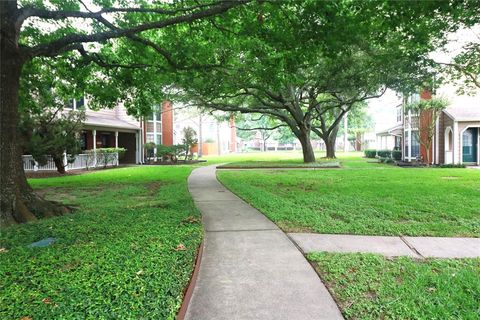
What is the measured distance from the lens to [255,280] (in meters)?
3.53

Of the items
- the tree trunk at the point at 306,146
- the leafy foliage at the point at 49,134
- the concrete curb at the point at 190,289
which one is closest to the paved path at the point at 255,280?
the concrete curb at the point at 190,289

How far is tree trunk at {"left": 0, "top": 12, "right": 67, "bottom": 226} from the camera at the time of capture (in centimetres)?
584

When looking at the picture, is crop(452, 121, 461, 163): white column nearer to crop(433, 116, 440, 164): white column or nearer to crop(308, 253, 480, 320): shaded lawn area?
crop(433, 116, 440, 164): white column

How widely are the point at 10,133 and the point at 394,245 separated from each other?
22.3 feet

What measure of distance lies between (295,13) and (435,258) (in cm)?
638

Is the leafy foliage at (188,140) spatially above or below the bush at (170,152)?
above

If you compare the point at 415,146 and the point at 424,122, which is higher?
the point at 424,122

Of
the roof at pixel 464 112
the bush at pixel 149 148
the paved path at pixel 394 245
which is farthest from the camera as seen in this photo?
the bush at pixel 149 148

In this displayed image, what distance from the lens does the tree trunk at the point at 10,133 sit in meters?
5.84

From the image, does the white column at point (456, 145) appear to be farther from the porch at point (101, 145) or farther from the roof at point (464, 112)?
the porch at point (101, 145)

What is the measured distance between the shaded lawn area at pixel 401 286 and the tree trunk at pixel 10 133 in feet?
17.4

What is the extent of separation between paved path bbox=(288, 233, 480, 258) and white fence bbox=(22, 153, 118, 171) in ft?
52.5

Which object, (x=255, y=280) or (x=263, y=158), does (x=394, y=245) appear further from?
(x=263, y=158)

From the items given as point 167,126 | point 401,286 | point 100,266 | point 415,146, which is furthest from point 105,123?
point 415,146
